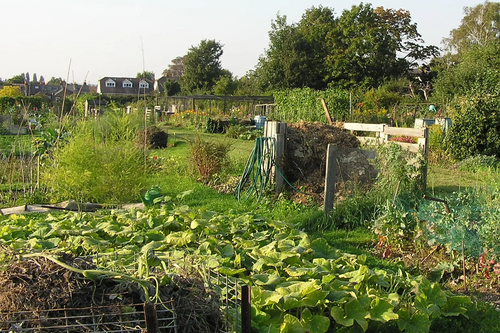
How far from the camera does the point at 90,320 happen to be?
7.09 ft

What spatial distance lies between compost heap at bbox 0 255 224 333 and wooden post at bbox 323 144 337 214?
161 inches

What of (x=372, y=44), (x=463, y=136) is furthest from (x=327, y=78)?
(x=463, y=136)

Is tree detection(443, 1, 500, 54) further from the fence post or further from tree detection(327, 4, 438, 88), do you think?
the fence post

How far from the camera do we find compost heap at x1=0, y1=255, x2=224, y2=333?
82.3 inches

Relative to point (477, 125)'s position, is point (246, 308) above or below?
below

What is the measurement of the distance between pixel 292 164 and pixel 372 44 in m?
33.8

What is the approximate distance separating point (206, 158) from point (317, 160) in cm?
246

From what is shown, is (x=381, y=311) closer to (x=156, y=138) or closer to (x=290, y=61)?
(x=156, y=138)

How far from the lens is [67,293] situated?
86.0 inches

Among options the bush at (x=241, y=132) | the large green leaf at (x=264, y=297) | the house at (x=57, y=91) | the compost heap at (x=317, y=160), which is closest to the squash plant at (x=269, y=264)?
the large green leaf at (x=264, y=297)

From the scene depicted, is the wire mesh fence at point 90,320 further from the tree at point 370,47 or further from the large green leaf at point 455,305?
the tree at point 370,47

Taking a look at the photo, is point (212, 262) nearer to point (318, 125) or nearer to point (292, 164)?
point (292, 164)

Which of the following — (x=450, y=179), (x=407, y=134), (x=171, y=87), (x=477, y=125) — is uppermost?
(x=171, y=87)

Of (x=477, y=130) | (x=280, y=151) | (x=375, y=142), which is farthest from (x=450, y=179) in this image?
(x=280, y=151)
